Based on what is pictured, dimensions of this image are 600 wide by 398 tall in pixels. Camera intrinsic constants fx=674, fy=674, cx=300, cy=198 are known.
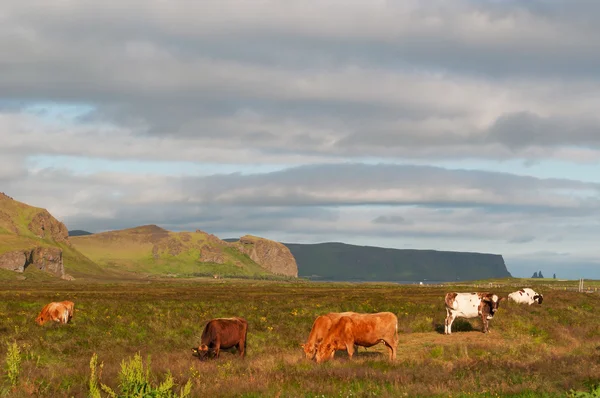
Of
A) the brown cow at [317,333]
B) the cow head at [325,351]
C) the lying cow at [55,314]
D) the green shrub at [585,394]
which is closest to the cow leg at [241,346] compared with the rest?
the brown cow at [317,333]

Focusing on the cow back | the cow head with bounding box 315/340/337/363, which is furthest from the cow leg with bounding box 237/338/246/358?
the cow head with bounding box 315/340/337/363

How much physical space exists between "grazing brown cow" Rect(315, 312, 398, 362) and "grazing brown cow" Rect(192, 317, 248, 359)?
3.98m

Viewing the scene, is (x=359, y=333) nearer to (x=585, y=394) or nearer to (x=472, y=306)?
(x=585, y=394)

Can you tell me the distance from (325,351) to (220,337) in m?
4.35

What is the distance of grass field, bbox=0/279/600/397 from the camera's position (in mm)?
18266

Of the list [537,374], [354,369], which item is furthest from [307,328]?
[537,374]

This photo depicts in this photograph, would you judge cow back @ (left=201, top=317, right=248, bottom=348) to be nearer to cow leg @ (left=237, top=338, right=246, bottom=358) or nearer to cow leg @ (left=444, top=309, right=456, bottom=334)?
cow leg @ (left=237, top=338, right=246, bottom=358)

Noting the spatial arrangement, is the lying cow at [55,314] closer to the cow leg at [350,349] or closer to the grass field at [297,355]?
the grass field at [297,355]

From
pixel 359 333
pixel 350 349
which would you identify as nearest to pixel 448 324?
pixel 359 333

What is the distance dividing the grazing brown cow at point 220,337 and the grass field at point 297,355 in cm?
52

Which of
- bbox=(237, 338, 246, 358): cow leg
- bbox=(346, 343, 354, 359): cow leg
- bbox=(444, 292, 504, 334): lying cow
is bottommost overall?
bbox=(237, 338, 246, 358): cow leg

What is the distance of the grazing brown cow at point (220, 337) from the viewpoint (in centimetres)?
2622

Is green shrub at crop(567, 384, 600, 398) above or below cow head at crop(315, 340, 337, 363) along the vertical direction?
above

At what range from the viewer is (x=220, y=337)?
26.7 metres
